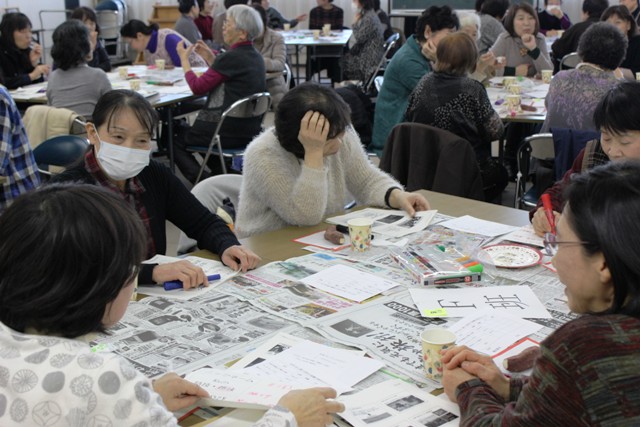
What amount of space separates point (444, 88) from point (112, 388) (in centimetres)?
312

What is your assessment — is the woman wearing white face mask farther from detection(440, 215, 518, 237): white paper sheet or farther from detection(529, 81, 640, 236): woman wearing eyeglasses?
detection(529, 81, 640, 236): woman wearing eyeglasses

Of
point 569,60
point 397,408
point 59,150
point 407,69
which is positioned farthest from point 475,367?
point 569,60

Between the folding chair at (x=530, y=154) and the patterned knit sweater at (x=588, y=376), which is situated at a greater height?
the patterned knit sweater at (x=588, y=376)

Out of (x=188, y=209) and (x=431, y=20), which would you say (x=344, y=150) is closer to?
(x=188, y=209)

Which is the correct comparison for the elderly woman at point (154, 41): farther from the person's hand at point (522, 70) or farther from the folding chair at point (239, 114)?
the person's hand at point (522, 70)

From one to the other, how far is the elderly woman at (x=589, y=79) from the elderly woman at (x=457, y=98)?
0.36 m

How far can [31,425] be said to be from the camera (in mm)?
1054

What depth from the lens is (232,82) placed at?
5145 mm

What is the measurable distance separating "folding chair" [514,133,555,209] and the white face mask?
203 cm

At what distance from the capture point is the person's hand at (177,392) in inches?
54.2

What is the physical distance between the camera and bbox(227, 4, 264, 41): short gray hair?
5121 millimetres

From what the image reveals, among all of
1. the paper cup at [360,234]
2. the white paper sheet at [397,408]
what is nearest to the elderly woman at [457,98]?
the paper cup at [360,234]

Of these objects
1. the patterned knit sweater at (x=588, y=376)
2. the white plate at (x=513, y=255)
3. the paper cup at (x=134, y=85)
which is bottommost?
the white plate at (x=513, y=255)

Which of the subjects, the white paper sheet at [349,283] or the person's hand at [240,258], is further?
the person's hand at [240,258]
